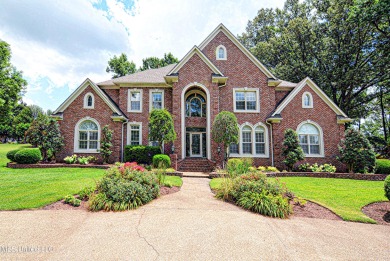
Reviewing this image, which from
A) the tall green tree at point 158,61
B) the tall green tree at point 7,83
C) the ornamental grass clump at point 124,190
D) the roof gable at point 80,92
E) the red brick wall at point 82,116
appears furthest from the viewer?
the tall green tree at point 158,61

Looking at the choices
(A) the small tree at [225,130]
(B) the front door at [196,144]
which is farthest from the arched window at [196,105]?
(A) the small tree at [225,130]

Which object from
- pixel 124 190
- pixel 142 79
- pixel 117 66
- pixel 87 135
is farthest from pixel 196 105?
pixel 117 66

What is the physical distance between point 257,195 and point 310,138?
37.9 feet

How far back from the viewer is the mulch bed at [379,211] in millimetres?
5195

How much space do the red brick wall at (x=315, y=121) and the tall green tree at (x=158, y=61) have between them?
22.2m

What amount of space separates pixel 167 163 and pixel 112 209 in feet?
22.3

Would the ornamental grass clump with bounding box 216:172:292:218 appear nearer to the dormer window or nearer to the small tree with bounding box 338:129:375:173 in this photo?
the small tree with bounding box 338:129:375:173

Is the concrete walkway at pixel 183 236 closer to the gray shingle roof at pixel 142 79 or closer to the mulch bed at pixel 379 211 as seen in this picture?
the mulch bed at pixel 379 211

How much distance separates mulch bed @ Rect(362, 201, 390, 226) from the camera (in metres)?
5.20

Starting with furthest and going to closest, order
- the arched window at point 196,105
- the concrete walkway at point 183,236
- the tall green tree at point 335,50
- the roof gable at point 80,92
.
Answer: the tall green tree at point 335,50
the arched window at point 196,105
the roof gable at point 80,92
the concrete walkway at point 183,236

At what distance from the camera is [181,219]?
438 centimetres

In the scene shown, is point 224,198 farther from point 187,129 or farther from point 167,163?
point 187,129

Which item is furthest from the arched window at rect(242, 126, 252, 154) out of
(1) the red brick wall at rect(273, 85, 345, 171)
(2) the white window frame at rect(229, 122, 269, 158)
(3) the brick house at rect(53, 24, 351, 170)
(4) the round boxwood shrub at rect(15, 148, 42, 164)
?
(4) the round boxwood shrub at rect(15, 148, 42, 164)

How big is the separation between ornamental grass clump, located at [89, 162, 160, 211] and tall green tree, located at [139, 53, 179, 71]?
90.1 feet
